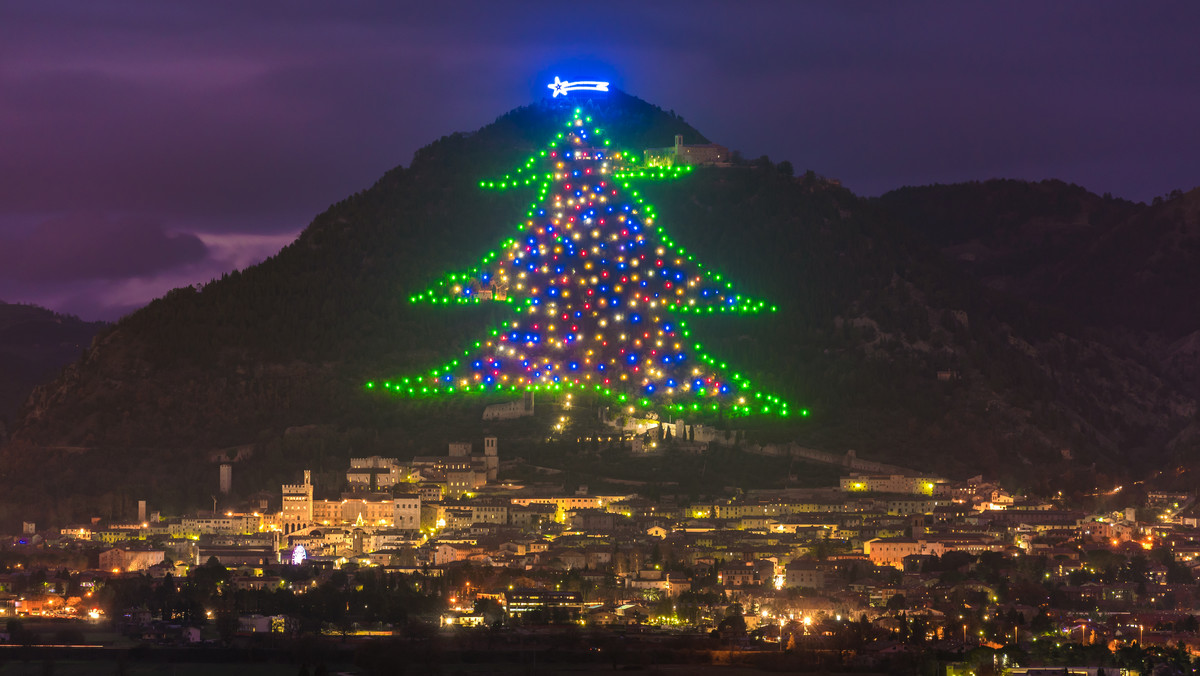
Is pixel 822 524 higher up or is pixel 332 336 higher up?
pixel 332 336

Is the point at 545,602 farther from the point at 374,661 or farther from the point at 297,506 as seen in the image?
the point at 297,506

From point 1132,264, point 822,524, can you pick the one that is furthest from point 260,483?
point 1132,264

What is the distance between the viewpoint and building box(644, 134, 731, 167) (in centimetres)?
13700

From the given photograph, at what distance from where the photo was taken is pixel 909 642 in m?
75.6

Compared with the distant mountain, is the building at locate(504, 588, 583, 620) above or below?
below

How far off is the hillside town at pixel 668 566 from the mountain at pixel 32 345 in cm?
3369

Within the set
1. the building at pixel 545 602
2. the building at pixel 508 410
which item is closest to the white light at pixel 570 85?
the building at pixel 508 410

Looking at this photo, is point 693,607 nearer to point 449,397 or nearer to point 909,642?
point 909,642

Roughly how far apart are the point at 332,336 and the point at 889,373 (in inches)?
951

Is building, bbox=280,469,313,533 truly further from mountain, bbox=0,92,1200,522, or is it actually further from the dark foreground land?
the dark foreground land

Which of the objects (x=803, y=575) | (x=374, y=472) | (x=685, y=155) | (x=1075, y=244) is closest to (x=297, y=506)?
(x=374, y=472)

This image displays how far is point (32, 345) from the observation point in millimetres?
148000

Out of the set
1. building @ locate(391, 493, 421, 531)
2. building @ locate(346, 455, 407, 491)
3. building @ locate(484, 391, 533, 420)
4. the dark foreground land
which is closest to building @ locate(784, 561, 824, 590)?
the dark foreground land

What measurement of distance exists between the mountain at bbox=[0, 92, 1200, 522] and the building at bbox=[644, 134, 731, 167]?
1.81m
